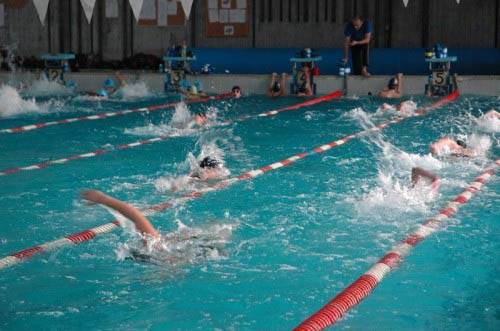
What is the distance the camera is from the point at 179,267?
479cm

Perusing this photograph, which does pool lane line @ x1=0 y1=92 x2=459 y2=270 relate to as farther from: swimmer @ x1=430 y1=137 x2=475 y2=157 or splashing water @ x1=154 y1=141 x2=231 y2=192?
swimmer @ x1=430 y1=137 x2=475 y2=157

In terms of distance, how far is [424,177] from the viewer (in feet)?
21.6

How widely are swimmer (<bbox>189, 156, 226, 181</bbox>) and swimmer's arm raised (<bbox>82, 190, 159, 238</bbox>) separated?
2249mm

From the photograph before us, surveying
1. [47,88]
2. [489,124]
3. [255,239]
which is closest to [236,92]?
[47,88]

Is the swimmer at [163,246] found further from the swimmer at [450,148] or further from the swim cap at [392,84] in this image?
the swim cap at [392,84]

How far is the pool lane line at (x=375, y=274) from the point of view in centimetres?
382

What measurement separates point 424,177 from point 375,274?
2192mm

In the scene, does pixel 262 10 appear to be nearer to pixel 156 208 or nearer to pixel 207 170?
pixel 207 170

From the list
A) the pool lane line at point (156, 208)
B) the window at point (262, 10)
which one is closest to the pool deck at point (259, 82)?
the window at point (262, 10)

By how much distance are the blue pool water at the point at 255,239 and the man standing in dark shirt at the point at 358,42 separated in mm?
5935

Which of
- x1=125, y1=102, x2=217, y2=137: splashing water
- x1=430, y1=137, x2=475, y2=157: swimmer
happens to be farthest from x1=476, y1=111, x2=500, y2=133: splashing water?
x1=125, y1=102, x2=217, y2=137: splashing water

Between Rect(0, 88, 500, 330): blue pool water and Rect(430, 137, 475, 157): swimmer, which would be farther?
Rect(430, 137, 475, 157): swimmer

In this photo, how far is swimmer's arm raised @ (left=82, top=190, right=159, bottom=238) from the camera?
432 centimetres

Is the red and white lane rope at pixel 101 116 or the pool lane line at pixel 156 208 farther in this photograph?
the red and white lane rope at pixel 101 116
